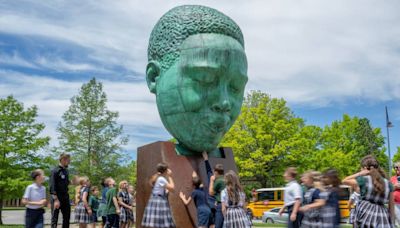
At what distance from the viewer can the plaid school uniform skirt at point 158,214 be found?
6957mm

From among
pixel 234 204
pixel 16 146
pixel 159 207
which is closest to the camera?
pixel 159 207

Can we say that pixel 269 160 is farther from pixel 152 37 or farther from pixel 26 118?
pixel 152 37

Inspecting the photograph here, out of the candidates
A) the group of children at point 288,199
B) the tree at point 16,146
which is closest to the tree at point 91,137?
the tree at point 16,146

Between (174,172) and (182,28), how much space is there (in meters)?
2.98

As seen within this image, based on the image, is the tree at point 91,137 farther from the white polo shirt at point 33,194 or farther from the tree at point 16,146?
the white polo shirt at point 33,194

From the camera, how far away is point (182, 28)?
8719 mm

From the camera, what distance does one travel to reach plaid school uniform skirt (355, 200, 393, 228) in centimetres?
597

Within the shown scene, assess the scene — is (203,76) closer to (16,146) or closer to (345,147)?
(16,146)

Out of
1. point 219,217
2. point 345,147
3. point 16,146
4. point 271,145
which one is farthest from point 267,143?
point 219,217

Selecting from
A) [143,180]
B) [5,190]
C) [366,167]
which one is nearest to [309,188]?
[366,167]

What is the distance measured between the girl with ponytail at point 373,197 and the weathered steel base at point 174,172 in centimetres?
337

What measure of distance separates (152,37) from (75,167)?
795 inches

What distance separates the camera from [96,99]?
2969cm

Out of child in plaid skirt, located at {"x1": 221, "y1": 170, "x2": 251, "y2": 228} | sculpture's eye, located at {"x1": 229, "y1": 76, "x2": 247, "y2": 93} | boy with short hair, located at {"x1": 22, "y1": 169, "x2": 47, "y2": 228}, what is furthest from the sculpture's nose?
boy with short hair, located at {"x1": 22, "y1": 169, "x2": 47, "y2": 228}
